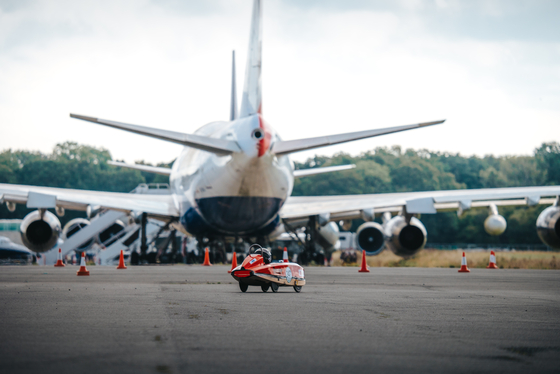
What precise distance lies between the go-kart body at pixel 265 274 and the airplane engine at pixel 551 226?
1285 centimetres

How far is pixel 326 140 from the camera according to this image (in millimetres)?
18391

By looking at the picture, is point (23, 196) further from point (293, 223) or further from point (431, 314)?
point (431, 314)

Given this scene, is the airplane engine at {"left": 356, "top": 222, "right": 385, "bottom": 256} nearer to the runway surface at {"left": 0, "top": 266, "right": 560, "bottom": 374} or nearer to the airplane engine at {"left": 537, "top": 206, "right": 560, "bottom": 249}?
the airplane engine at {"left": 537, "top": 206, "right": 560, "bottom": 249}

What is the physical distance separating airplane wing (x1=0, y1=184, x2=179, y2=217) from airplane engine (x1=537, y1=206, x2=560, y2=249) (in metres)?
14.0

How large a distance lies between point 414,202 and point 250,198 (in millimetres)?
5953

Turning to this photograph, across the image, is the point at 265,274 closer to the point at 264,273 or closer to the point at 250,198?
the point at 264,273

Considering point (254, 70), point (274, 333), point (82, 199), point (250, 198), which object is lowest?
point (274, 333)

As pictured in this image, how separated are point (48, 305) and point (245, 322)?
10.1 ft

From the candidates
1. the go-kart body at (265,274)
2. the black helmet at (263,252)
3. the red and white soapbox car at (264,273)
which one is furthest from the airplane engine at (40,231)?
the go-kart body at (265,274)

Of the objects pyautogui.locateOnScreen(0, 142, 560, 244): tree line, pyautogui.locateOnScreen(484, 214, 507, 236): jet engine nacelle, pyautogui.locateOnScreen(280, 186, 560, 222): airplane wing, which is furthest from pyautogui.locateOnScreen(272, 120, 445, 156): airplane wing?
pyautogui.locateOnScreen(0, 142, 560, 244): tree line

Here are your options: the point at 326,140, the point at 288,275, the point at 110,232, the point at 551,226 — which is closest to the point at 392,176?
the point at 110,232

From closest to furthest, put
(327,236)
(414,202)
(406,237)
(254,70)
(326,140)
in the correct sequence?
(326,140), (254,70), (414,202), (406,237), (327,236)

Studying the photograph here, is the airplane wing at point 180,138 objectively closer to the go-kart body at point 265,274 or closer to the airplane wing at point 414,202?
the go-kart body at point 265,274

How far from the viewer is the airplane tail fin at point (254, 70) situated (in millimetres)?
22703
